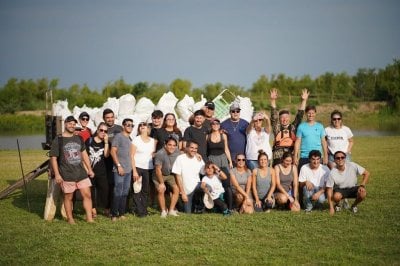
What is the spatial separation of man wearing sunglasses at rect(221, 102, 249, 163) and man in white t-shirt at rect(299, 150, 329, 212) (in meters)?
1.09

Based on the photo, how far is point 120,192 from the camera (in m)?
8.59

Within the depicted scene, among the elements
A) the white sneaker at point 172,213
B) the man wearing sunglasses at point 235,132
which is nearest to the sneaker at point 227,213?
the white sneaker at point 172,213

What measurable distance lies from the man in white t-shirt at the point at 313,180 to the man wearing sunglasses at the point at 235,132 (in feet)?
3.57

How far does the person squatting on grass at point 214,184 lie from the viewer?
8.79 m

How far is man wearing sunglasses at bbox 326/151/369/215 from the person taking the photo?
8508 mm

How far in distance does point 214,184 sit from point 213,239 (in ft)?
6.12

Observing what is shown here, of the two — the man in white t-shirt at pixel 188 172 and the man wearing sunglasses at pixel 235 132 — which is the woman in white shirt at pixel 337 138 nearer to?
the man wearing sunglasses at pixel 235 132

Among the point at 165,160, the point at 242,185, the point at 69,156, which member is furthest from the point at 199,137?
the point at 69,156

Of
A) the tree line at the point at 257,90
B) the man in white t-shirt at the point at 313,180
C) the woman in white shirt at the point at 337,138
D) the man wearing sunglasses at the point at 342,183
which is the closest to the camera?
the man wearing sunglasses at the point at 342,183

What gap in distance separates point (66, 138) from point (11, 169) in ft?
29.8

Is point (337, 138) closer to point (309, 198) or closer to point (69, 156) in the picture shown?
point (309, 198)

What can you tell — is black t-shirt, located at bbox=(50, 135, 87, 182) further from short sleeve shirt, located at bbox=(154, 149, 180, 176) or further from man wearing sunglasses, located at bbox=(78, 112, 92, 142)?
short sleeve shirt, located at bbox=(154, 149, 180, 176)

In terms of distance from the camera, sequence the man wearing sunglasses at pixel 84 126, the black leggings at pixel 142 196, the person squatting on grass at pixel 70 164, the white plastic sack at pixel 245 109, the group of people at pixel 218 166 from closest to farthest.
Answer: the person squatting on grass at pixel 70 164 → the group of people at pixel 218 166 → the black leggings at pixel 142 196 → the man wearing sunglasses at pixel 84 126 → the white plastic sack at pixel 245 109

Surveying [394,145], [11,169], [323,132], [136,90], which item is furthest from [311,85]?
[323,132]
